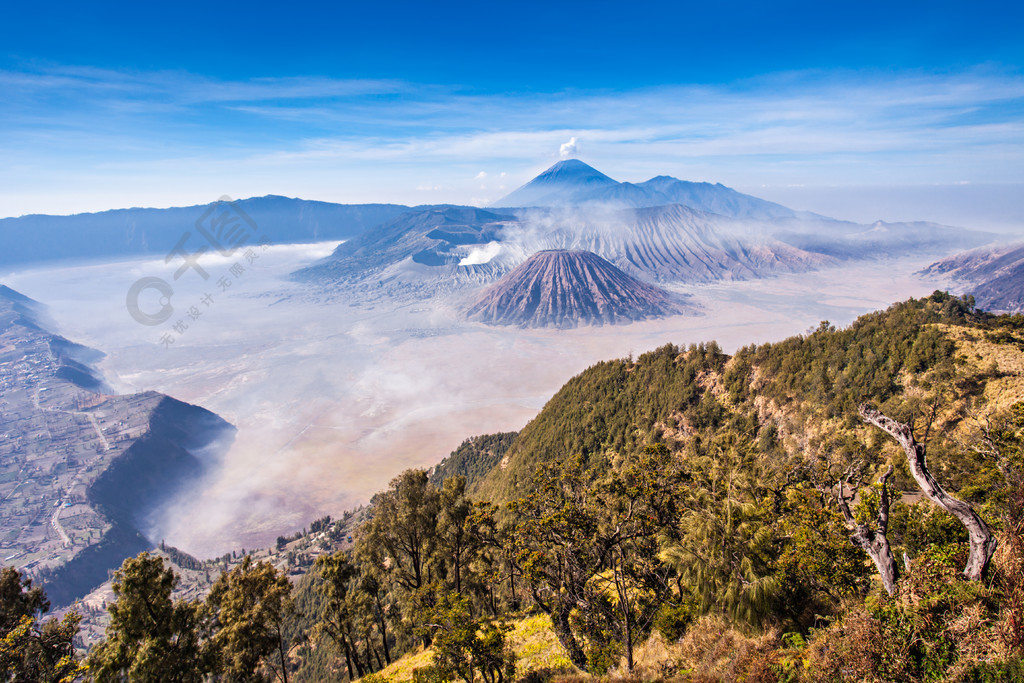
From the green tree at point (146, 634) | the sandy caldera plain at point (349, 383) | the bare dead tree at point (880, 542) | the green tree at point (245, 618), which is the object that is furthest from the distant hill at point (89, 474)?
the bare dead tree at point (880, 542)

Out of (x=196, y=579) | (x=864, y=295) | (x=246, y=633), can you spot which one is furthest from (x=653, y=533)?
(x=864, y=295)

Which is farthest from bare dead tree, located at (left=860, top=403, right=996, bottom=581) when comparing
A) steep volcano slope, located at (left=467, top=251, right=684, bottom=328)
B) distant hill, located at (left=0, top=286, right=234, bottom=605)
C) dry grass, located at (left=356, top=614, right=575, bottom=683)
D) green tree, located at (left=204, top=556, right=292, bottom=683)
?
steep volcano slope, located at (left=467, top=251, right=684, bottom=328)

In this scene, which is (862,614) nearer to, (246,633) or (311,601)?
(246,633)

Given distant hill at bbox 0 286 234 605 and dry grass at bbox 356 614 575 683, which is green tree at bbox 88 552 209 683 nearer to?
dry grass at bbox 356 614 575 683

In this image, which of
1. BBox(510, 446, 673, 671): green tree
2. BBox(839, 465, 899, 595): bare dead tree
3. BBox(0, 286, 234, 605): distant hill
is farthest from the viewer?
BBox(0, 286, 234, 605): distant hill

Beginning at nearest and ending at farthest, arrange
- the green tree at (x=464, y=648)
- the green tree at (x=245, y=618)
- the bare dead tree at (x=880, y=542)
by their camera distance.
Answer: the bare dead tree at (x=880, y=542)
the green tree at (x=464, y=648)
the green tree at (x=245, y=618)

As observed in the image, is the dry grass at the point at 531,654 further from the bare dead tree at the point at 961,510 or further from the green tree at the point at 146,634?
the bare dead tree at the point at 961,510
